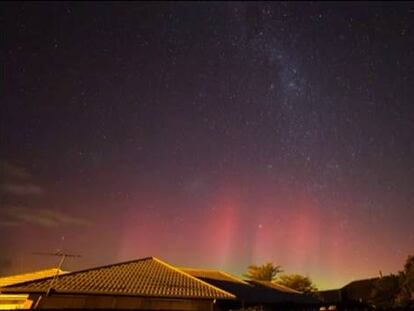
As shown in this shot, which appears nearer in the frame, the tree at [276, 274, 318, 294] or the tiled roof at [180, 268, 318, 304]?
the tiled roof at [180, 268, 318, 304]

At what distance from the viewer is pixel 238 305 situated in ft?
63.2

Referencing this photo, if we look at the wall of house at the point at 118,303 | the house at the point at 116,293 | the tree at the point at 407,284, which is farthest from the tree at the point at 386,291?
the wall of house at the point at 118,303

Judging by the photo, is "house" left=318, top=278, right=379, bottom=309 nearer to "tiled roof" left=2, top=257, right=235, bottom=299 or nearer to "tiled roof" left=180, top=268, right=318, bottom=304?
"tiled roof" left=180, top=268, right=318, bottom=304

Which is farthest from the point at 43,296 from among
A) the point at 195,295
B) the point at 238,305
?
the point at 238,305

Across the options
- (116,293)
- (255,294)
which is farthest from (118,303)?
(255,294)

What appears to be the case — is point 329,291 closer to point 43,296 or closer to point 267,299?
point 267,299

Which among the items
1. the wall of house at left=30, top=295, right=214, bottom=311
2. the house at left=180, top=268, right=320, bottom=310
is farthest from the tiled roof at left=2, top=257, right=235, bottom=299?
the house at left=180, top=268, right=320, bottom=310

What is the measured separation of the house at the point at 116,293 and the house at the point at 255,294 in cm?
344

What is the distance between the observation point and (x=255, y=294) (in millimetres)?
22812

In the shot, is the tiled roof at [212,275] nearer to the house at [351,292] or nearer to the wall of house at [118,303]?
the wall of house at [118,303]

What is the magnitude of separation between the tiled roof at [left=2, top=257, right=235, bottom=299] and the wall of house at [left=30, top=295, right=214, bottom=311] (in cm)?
34

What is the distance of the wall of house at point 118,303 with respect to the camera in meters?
14.9

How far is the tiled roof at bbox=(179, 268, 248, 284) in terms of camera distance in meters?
25.9

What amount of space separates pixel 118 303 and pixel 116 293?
18.8 inches
